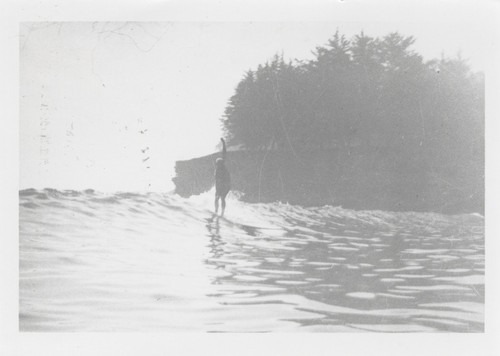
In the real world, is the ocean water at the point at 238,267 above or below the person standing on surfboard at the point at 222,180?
below

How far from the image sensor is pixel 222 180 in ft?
11.1

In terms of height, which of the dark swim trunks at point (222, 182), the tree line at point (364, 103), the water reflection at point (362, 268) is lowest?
the water reflection at point (362, 268)

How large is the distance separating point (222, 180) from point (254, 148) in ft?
0.93

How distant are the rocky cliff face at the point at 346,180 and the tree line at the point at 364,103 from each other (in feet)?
0.21

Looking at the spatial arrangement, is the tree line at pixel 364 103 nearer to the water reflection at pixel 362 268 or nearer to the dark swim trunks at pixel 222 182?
the dark swim trunks at pixel 222 182

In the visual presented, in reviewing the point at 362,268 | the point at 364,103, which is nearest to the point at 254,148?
the point at 364,103

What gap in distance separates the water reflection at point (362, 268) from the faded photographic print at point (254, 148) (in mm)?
12

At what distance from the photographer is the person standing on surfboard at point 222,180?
11.1 ft

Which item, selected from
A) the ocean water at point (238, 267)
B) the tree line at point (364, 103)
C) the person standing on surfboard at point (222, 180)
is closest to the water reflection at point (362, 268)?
the ocean water at point (238, 267)

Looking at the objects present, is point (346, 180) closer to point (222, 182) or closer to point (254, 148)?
point (254, 148)

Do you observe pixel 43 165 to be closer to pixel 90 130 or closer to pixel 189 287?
pixel 90 130

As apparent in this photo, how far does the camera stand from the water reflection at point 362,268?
3.19 m

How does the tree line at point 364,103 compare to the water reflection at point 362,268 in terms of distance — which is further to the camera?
the tree line at point 364,103

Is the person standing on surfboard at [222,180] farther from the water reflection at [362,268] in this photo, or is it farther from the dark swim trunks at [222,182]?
the water reflection at [362,268]
